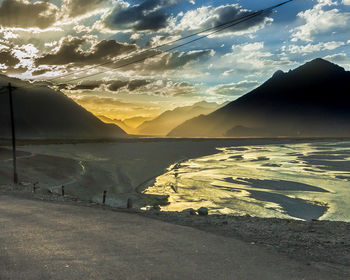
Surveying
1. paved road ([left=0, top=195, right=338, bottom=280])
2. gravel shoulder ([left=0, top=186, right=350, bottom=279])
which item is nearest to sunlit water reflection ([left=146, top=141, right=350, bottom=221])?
gravel shoulder ([left=0, top=186, right=350, bottom=279])

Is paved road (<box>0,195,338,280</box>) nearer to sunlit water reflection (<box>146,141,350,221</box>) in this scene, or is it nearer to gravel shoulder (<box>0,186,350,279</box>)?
gravel shoulder (<box>0,186,350,279</box>)

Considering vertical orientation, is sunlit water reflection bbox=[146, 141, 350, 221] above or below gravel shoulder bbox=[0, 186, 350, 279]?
below

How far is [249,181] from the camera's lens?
1310 inches

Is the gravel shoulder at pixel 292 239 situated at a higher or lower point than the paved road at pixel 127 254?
lower

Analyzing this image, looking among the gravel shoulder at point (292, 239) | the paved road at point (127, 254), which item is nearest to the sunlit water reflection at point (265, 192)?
the gravel shoulder at point (292, 239)

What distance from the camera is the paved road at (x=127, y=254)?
662 cm

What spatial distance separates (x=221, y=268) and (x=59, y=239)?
489cm

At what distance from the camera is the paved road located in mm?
6621

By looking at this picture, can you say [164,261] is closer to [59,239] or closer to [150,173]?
[59,239]

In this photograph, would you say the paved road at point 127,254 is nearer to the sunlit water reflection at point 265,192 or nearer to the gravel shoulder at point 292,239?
the gravel shoulder at point 292,239

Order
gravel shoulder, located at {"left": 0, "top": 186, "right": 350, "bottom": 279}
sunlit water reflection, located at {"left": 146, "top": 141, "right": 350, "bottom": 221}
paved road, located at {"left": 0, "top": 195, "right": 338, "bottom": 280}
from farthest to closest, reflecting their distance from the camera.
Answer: sunlit water reflection, located at {"left": 146, "top": 141, "right": 350, "bottom": 221}, gravel shoulder, located at {"left": 0, "top": 186, "right": 350, "bottom": 279}, paved road, located at {"left": 0, "top": 195, "right": 338, "bottom": 280}

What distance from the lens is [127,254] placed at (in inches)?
305

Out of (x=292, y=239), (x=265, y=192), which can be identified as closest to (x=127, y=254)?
(x=292, y=239)

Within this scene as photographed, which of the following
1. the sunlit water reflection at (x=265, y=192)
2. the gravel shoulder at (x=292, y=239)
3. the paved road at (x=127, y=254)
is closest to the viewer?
the paved road at (x=127, y=254)
